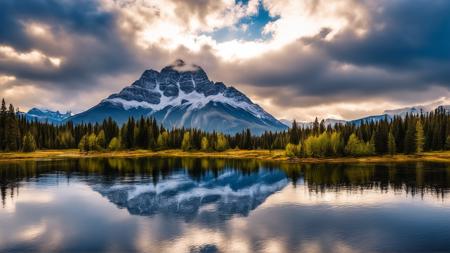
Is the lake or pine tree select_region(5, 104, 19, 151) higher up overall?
pine tree select_region(5, 104, 19, 151)

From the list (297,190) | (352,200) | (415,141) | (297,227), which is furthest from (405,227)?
(415,141)

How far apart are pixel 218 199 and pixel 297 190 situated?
1855cm

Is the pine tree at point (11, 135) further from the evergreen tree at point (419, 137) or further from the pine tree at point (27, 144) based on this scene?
the evergreen tree at point (419, 137)

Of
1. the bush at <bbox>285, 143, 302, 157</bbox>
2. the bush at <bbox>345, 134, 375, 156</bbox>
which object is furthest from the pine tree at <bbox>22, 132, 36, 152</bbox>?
the bush at <bbox>345, 134, 375, 156</bbox>

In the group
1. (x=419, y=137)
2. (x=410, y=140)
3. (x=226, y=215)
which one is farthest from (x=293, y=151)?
(x=226, y=215)

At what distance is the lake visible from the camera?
1502 inches

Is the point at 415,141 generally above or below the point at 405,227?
above

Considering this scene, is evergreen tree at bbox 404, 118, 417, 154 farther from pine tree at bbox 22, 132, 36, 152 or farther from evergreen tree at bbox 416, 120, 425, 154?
pine tree at bbox 22, 132, 36, 152

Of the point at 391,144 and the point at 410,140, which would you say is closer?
the point at 391,144

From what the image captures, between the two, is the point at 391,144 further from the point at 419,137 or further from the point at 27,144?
the point at 27,144

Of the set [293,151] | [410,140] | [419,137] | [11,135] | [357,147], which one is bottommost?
[293,151]

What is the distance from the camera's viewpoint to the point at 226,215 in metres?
52.6

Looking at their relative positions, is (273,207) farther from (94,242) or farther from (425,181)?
(425,181)

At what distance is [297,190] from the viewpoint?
75625 millimetres
